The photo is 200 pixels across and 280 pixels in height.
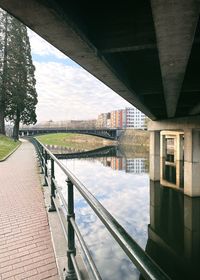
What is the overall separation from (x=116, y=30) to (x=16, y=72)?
3798cm

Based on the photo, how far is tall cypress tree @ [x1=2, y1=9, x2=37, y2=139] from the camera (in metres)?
38.0

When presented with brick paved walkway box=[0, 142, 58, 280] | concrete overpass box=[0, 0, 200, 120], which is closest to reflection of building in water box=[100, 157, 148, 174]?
brick paved walkway box=[0, 142, 58, 280]

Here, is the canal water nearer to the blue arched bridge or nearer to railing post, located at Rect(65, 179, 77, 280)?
railing post, located at Rect(65, 179, 77, 280)

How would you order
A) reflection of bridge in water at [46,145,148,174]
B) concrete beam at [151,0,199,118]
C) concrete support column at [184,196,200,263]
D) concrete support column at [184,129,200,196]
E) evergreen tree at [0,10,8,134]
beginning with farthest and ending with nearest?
1. evergreen tree at [0,10,8,134]
2. reflection of bridge in water at [46,145,148,174]
3. concrete support column at [184,129,200,196]
4. concrete support column at [184,196,200,263]
5. concrete beam at [151,0,199,118]

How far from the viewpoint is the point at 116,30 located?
3.88 m

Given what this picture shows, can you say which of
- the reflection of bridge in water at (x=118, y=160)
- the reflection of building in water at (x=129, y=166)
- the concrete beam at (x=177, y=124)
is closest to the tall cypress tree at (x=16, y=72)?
the reflection of bridge in water at (x=118, y=160)

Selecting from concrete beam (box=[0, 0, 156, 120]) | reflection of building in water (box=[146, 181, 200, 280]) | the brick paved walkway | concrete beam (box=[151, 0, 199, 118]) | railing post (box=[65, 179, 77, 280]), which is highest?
concrete beam (box=[151, 0, 199, 118])

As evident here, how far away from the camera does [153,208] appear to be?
15414 mm

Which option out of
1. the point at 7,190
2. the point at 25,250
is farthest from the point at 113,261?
the point at 25,250

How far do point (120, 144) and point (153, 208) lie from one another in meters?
58.9

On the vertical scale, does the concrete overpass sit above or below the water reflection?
above

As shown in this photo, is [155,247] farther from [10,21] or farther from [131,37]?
[10,21]

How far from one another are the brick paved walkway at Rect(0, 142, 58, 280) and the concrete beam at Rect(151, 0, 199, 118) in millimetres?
3287

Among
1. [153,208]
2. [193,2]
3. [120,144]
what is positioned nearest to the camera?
[193,2]
